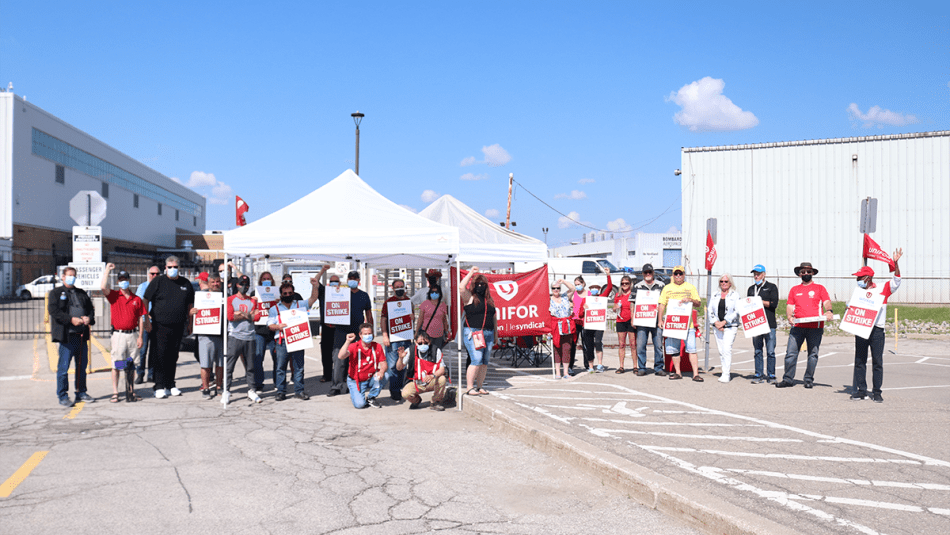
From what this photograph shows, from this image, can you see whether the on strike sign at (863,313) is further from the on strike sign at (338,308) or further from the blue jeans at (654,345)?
the on strike sign at (338,308)

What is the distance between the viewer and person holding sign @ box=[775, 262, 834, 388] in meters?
10.7

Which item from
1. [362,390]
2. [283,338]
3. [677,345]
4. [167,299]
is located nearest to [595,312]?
[677,345]

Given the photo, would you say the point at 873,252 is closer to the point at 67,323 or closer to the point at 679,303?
the point at 679,303

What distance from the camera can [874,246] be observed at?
412 inches

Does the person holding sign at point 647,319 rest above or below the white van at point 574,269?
below

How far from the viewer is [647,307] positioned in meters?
12.3

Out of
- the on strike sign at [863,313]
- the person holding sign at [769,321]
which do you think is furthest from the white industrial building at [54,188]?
the on strike sign at [863,313]

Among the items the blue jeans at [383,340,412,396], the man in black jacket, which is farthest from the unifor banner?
the man in black jacket

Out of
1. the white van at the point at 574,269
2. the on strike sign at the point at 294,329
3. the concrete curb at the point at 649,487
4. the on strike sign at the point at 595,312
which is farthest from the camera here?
the white van at the point at 574,269

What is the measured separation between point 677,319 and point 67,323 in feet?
30.2

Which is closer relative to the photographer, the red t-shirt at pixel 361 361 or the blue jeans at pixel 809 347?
the red t-shirt at pixel 361 361

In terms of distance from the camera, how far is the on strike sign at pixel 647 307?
12242mm

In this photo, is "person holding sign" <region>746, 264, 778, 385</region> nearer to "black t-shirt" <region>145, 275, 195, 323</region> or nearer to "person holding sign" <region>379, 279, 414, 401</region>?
"person holding sign" <region>379, 279, 414, 401</region>

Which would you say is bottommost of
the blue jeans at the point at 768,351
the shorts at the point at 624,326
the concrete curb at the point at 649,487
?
the concrete curb at the point at 649,487
